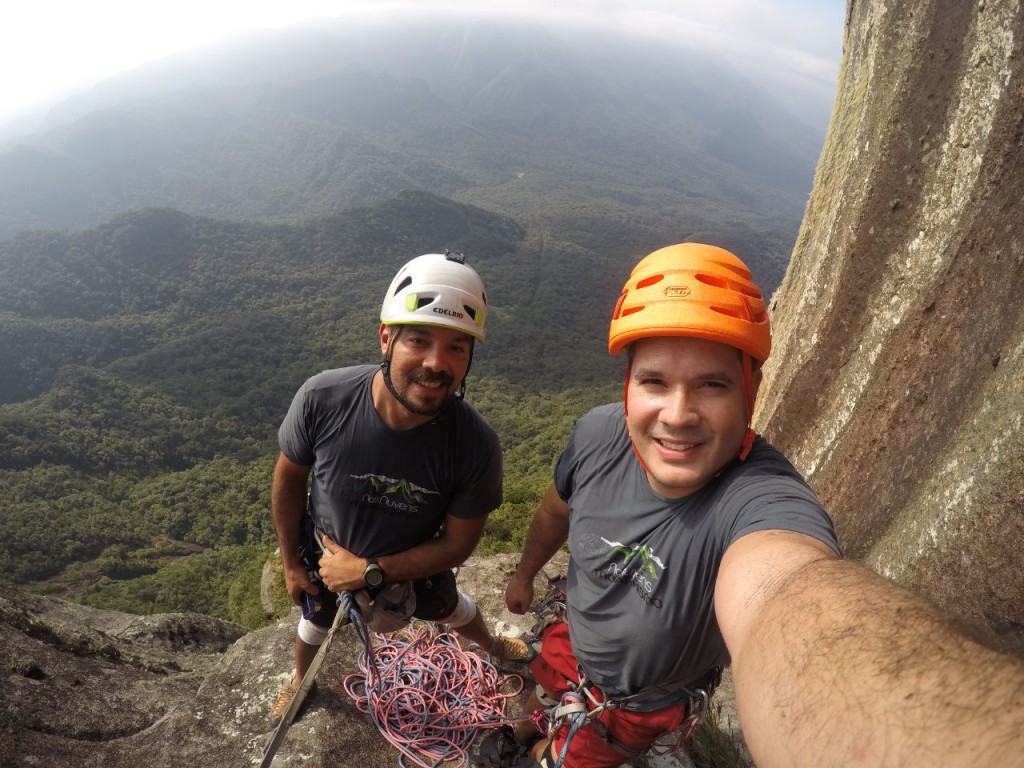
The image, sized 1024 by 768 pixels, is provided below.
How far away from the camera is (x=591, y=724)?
94.9 inches

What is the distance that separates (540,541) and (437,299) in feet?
4.56

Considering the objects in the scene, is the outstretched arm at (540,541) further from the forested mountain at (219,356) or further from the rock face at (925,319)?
the forested mountain at (219,356)

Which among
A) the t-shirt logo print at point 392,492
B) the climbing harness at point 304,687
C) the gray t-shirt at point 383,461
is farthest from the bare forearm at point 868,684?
the climbing harness at point 304,687

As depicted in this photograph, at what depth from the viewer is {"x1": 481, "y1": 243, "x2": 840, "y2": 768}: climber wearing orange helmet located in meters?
1.74

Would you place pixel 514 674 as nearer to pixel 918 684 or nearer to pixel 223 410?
pixel 918 684

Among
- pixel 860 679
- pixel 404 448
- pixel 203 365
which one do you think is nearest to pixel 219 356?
pixel 203 365

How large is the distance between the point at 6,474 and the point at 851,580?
5918cm

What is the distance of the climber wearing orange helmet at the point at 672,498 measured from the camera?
5.70 feet

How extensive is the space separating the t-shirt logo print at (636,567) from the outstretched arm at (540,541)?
1.85ft

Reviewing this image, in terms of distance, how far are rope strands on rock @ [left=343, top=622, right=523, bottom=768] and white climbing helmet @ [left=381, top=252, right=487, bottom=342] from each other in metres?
1.76

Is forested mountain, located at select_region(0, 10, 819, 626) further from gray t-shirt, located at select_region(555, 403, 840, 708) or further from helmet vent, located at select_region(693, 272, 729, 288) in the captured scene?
helmet vent, located at select_region(693, 272, 729, 288)

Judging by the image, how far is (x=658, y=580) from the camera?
6.05 feet

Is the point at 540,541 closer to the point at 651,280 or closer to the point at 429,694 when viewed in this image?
the point at 429,694

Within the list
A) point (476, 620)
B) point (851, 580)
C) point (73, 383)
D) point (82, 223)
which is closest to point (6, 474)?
point (73, 383)
